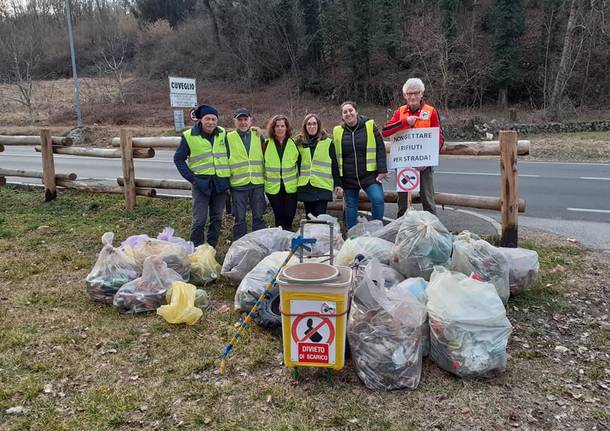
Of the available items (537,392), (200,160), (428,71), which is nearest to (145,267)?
(200,160)

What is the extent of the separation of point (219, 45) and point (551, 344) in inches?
1669

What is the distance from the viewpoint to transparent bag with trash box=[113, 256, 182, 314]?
14.9 feet

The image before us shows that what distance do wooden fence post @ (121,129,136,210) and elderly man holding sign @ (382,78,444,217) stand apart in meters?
4.31

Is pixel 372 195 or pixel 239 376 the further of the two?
pixel 372 195

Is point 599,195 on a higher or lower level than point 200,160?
→ lower

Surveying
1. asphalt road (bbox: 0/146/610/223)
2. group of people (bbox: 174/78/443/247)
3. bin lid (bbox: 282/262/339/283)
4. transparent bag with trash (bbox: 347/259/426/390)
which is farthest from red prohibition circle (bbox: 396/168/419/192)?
asphalt road (bbox: 0/146/610/223)

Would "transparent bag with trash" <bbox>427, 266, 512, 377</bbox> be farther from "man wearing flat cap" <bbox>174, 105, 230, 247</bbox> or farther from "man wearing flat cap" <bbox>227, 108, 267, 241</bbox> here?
"man wearing flat cap" <bbox>174, 105, 230, 247</bbox>

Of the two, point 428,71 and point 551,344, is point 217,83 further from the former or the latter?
point 551,344

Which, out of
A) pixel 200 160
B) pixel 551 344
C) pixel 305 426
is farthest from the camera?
pixel 200 160

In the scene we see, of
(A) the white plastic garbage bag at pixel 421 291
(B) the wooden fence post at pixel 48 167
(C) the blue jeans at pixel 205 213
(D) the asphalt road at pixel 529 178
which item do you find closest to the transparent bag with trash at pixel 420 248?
(A) the white plastic garbage bag at pixel 421 291

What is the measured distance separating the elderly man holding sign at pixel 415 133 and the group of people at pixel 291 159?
12 mm

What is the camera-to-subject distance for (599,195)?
9.19m

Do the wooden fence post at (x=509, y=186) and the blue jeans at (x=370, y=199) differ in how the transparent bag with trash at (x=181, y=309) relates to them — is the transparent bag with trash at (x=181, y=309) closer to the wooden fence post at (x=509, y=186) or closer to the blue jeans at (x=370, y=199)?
the blue jeans at (x=370, y=199)

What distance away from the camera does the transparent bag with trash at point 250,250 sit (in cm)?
495
